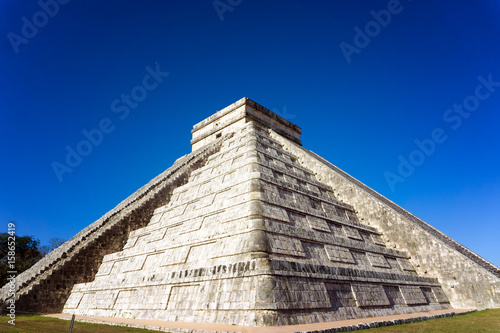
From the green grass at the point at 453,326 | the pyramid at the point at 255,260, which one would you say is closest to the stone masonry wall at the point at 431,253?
the pyramid at the point at 255,260

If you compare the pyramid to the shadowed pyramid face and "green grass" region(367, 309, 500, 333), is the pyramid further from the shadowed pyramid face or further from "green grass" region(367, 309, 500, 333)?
"green grass" region(367, 309, 500, 333)

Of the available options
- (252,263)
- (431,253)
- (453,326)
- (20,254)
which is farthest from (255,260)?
(20,254)

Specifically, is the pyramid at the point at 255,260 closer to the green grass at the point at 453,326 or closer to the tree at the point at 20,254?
the green grass at the point at 453,326

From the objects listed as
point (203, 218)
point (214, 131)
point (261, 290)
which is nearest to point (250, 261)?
point (261, 290)

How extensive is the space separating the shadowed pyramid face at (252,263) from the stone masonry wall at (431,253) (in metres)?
0.48

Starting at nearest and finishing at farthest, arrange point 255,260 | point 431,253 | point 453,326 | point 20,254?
point 255,260, point 453,326, point 431,253, point 20,254

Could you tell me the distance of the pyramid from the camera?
6168 millimetres

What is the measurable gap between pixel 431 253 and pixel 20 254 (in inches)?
978

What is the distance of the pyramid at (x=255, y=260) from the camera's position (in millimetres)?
6168

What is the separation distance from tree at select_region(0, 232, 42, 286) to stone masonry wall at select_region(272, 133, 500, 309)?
1829 centimetres

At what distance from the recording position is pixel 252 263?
6.08 metres

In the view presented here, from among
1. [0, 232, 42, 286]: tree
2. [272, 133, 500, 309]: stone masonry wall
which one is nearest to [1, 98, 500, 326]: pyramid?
[272, 133, 500, 309]: stone masonry wall

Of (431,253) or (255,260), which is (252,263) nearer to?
(255,260)

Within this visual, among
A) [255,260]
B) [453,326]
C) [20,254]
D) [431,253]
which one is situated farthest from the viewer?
[20,254]
